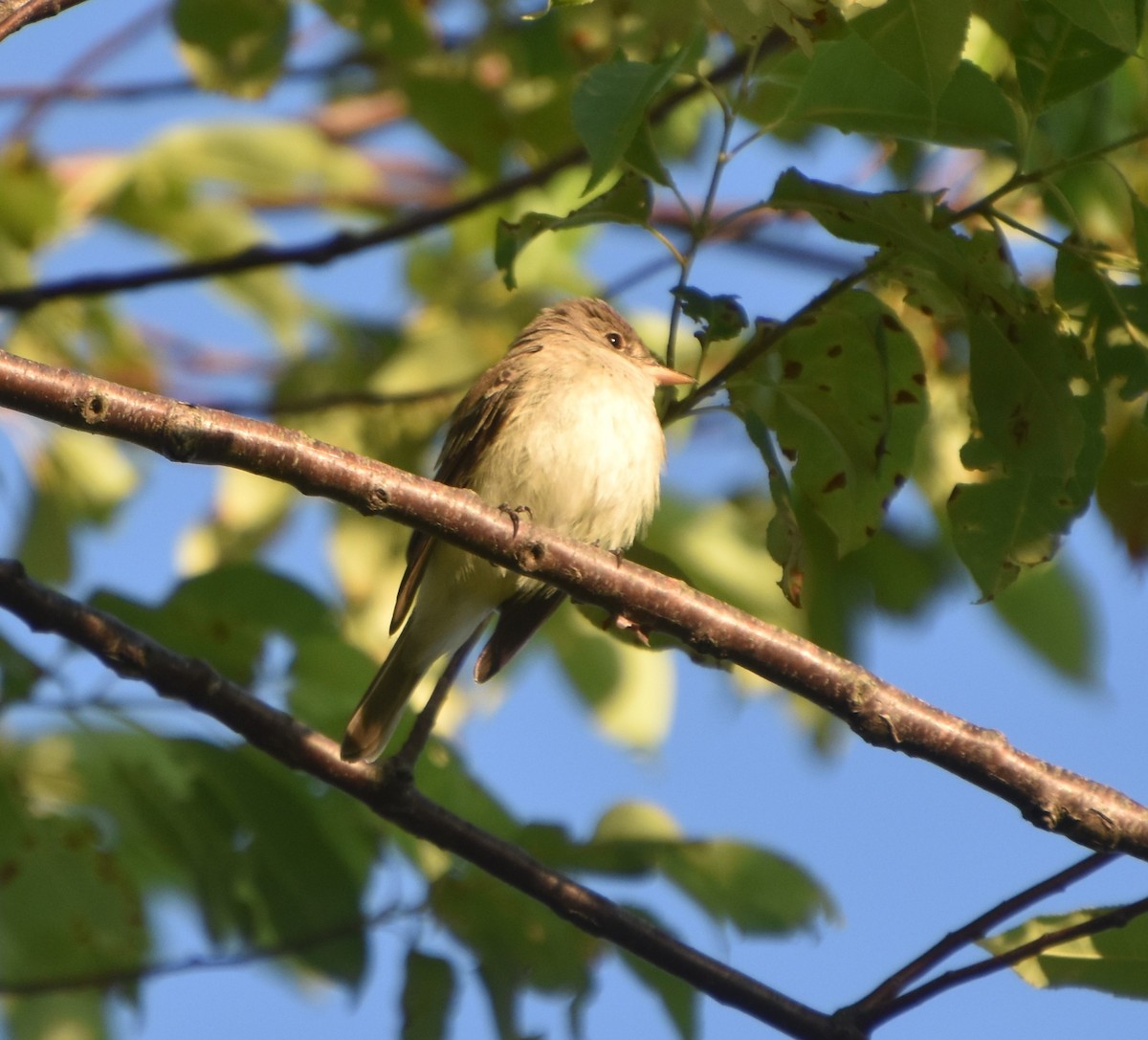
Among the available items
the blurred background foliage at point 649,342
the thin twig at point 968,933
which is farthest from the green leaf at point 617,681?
the thin twig at point 968,933

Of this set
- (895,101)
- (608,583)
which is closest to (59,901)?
(608,583)

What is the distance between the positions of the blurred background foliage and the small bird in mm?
147

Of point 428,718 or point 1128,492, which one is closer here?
point 428,718

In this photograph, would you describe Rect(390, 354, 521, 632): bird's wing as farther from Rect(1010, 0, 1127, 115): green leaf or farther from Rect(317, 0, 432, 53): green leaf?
Rect(1010, 0, 1127, 115): green leaf

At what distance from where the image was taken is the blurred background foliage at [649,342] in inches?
105

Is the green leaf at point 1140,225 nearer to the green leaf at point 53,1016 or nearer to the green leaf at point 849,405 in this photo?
the green leaf at point 849,405

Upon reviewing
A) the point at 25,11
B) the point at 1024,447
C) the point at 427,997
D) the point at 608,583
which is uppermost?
the point at 25,11

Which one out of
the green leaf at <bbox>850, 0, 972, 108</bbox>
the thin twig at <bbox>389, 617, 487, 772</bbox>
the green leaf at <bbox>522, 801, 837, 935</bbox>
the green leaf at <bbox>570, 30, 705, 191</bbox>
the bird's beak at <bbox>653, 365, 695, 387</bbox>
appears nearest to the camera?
the green leaf at <bbox>850, 0, 972, 108</bbox>

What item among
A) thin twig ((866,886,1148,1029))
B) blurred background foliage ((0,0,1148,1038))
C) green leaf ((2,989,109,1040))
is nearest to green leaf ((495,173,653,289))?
blurred background foliage ((0,0,1148,1038))

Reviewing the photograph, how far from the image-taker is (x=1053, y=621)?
4.18 meters

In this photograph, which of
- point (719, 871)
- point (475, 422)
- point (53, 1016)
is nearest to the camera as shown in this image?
point (719, 871)

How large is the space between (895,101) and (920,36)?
0.25m

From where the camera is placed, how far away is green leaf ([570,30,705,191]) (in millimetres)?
2326

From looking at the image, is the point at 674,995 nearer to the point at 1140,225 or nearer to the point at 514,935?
the point at 514,935
